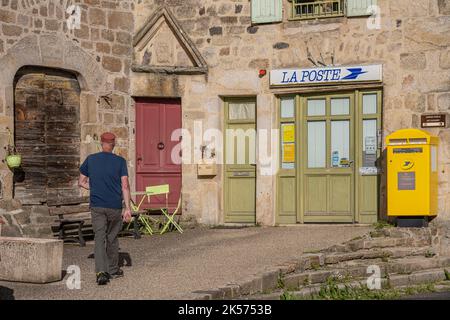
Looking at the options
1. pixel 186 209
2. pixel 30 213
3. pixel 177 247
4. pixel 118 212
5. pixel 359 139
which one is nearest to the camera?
pixel 118 212

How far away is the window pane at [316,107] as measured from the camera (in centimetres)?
1448

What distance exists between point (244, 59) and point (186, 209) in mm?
2810

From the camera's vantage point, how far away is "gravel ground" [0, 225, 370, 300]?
28.5 feet

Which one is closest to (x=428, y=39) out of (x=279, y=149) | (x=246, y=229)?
(x=279, y=149)

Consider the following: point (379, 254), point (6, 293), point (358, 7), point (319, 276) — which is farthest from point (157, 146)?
point (6, 293)

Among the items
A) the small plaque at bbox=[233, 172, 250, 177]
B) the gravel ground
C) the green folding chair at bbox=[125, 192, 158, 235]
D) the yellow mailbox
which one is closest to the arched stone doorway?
the green folding chair at bbox=[125, 192, 158, 235]

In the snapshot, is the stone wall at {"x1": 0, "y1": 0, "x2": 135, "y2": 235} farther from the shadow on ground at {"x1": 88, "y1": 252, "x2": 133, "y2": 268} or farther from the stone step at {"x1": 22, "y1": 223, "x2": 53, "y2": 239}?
the shadow on ground at {"x1": 88, "y1": 252, "x2": 133, "y2": 268}

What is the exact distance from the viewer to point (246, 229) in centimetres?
1426

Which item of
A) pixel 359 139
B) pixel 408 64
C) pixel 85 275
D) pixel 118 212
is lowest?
pixel 85 275

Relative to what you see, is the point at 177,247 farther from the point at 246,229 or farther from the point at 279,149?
the point at 279,149

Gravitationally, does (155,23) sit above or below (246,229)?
above

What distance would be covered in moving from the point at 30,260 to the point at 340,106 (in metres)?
6.74

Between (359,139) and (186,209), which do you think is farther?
(186,209)

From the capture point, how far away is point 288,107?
14734 millimetres
